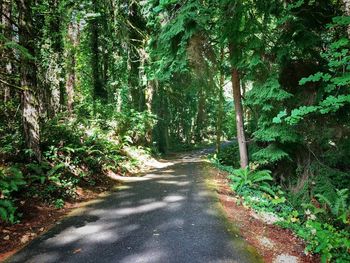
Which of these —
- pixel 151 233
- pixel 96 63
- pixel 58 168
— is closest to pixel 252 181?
pixel 151 233

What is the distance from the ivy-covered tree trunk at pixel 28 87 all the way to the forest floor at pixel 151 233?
188cm

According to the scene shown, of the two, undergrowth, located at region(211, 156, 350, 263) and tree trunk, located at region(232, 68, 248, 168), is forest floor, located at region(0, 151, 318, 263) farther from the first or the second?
tree trunk, located at region(232, 68, 248, 168)

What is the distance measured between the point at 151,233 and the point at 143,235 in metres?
0.16

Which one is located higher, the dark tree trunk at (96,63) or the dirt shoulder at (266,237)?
the dark tree trunk at (96,63)

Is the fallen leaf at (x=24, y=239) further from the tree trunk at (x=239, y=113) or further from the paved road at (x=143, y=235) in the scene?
the tree trunk at (x=239, y=113)

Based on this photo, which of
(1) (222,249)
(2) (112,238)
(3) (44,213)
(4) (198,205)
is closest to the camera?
(1) (222,249)

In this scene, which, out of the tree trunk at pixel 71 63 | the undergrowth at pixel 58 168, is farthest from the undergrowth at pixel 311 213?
the tree trunk at pixel 71 63

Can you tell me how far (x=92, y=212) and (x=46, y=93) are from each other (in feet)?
22.5

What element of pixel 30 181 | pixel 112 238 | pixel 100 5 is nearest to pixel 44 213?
pixel 30 181

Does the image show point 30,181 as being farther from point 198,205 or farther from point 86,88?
point 86,88

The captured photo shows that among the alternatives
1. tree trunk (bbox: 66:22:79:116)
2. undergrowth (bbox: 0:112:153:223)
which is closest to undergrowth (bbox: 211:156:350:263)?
undergrowth (bbox: 0:112:153:223)

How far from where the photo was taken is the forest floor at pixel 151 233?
15.5ft

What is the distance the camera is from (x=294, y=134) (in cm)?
824

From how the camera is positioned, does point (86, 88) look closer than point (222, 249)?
→ No
